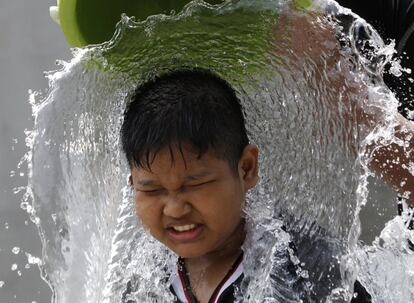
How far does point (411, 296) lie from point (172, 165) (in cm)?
61

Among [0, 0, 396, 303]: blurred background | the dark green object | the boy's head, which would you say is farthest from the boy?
[0, 0, 396, 303]: blurred background

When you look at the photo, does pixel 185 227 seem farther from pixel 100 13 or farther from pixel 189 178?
pixel 100 13

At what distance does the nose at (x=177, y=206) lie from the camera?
1.41 meters

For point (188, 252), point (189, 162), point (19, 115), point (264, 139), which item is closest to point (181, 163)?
point (189, 162)

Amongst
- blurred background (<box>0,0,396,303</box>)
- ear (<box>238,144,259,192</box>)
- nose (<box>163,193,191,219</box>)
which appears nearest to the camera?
nose (<box>163,193,191,219</box>)

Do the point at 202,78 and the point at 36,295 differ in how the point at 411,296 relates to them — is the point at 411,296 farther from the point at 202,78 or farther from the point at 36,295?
the point at 36,295

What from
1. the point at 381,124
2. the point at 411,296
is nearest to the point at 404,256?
the point at 411,296

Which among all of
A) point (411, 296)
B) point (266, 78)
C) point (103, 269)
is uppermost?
point (266, 78)

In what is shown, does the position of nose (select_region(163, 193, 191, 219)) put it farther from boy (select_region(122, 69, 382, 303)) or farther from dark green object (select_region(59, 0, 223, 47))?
dark green object (select_region(59, 0, 223, 47))

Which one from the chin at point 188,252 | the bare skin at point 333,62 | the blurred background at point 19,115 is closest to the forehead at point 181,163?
the chin at point 188,252

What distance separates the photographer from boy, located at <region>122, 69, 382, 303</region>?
142cm

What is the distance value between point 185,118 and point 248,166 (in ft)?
0.55

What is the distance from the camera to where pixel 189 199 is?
4.62 feet

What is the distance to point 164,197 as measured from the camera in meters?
1.43
